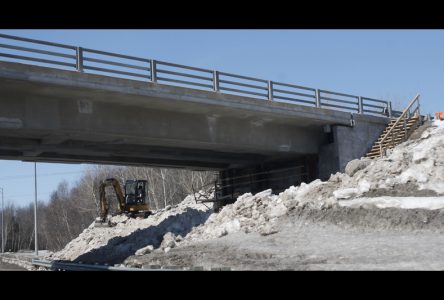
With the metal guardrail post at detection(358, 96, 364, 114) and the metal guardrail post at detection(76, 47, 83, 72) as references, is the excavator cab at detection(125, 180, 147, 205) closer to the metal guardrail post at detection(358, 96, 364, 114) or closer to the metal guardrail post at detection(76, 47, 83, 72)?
the metal guardrail post at detection(358, 96, 364, 114)

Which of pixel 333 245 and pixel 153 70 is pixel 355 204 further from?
pixel 153 70

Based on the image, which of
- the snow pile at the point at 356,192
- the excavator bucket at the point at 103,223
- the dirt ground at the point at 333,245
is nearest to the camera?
the dirt ground at the point at 333,245

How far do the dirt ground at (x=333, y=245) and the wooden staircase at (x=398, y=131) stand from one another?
35.1ft

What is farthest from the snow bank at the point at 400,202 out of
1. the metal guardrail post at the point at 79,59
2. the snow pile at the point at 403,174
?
the metal guardrail post at the point at 79,59

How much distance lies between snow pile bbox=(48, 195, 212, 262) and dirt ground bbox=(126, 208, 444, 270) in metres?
4.15

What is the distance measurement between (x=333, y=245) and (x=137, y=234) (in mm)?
17847

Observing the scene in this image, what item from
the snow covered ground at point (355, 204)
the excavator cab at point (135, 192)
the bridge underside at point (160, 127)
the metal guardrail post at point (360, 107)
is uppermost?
the metal guardrail post at point (360, 107)

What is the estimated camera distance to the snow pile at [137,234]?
2806 cm

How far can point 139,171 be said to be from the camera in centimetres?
7662

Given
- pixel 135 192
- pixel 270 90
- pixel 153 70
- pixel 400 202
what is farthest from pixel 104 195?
pixel 400 202

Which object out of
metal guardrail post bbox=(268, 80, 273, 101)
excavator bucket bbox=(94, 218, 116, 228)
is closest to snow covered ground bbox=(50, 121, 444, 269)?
metal guardrail post bbox=(268, 80, 273, 101)

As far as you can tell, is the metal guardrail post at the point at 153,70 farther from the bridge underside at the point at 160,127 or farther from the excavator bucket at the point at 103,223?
the excavator bucket at the point at 103,223

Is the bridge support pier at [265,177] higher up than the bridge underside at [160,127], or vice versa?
the bridge underside at [160,127]
